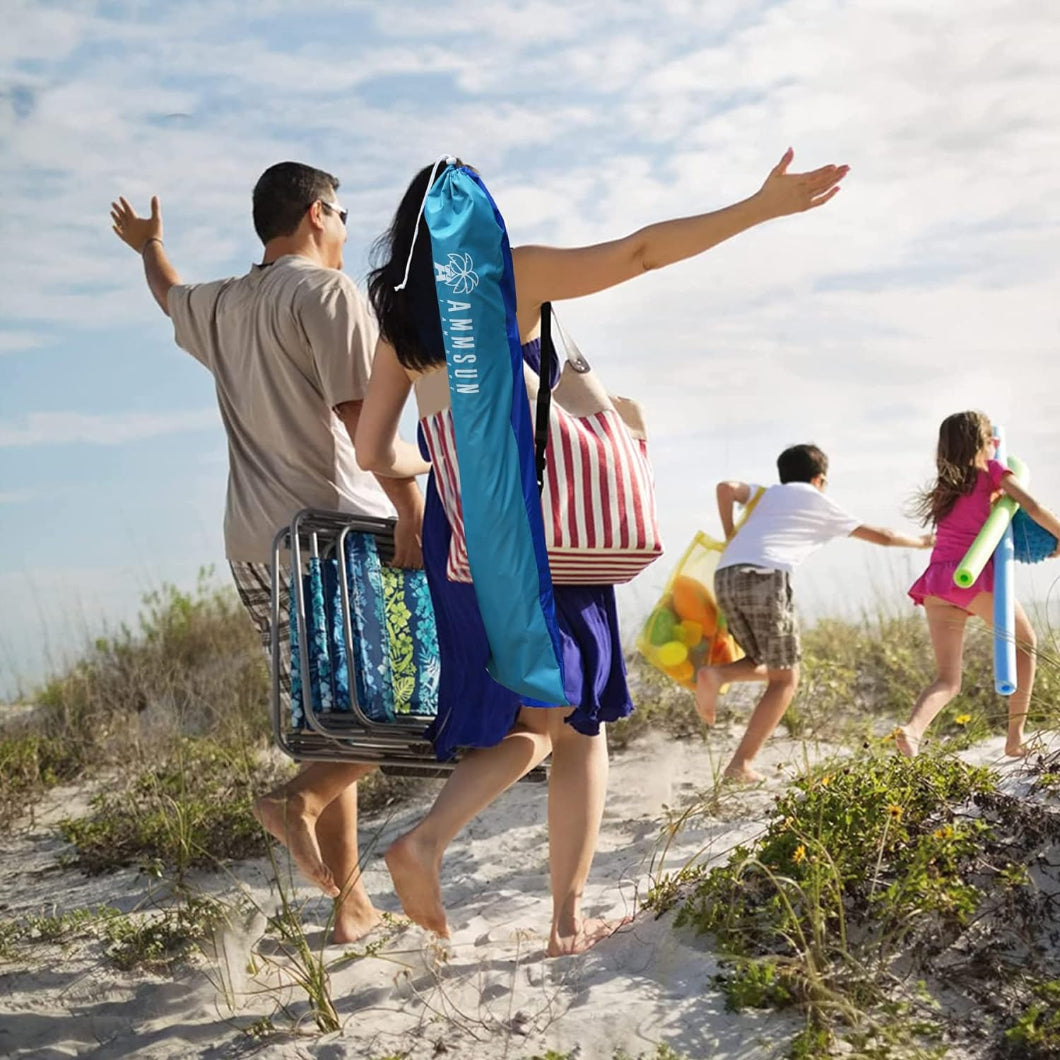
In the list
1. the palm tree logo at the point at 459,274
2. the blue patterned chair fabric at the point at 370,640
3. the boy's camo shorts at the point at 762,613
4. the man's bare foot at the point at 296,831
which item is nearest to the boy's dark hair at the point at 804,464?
the boy's camo shorts at the point at 762,613

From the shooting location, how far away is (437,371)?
128 inches

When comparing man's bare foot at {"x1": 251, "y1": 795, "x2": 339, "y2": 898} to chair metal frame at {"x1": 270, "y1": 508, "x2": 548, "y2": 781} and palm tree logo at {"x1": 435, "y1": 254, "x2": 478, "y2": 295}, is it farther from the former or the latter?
palm tree logo at {"x1": 435, "y1": 254, "x2": 478, "y2": 295}

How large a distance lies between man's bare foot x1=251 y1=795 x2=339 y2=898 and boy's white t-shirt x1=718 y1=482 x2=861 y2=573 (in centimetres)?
305

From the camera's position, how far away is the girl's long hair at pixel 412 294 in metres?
3.23

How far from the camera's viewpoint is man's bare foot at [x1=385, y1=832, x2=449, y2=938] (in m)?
3.17

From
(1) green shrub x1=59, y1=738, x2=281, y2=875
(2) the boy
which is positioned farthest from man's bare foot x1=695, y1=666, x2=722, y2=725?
(1) green shrub x1=59, y1=738, x2=281, y2=875

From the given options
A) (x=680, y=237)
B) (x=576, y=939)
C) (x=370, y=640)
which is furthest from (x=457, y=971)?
(x=680, y=237)

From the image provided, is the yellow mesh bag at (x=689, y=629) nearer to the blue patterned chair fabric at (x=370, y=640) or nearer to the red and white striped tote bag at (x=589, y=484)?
the blue patterned chair fabric at (x=370, y=640)

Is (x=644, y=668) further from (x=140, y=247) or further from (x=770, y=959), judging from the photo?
(x=770, y=959)

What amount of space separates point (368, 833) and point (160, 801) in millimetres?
979

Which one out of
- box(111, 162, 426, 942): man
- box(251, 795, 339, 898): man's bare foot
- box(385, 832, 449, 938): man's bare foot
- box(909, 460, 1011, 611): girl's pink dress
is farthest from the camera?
box(909, 460, 1011, 611): girl's pink dress

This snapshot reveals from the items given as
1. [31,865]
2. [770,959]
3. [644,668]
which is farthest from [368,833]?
[770,959]

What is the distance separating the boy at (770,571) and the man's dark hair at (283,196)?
9.69 ft

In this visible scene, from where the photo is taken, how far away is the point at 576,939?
3.53m
